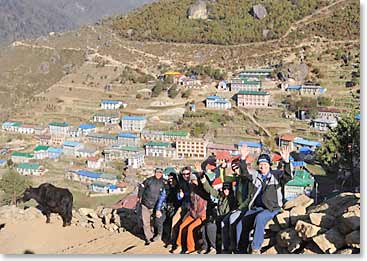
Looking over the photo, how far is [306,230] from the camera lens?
2637 millimetres

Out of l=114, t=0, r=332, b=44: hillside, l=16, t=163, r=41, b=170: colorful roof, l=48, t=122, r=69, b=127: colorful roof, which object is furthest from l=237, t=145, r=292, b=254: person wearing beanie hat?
l=114, t=0, r=332, b=44: hillside

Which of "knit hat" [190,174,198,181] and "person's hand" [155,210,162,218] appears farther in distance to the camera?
"person's hand" [155,210,162,218]

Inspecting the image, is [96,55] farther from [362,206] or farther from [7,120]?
[362,206]

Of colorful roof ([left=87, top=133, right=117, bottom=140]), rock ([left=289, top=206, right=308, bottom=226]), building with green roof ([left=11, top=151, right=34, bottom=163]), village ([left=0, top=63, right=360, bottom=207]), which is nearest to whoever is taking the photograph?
rock ([left=289, top=206, right=308, bottom=226])

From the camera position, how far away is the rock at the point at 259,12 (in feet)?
102

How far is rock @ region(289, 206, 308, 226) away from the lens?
2879mm

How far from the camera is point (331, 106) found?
18.9 meters

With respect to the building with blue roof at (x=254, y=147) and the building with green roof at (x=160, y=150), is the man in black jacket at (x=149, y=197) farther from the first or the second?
the building with green roof at (x=160, y=150)

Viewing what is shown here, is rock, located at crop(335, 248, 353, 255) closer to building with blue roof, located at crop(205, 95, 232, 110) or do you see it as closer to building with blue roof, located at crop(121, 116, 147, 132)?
building with blue roof, located at crop(121, 116, 147, 132)

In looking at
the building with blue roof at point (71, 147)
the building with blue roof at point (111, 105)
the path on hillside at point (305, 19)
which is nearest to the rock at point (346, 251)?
the building with blue roof at point (71, 147)

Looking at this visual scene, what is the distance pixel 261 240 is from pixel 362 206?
21.0 inches

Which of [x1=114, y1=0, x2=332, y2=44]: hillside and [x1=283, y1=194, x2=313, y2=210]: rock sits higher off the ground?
[x1=114, y1=0, x2=332, y2=44]: hillside

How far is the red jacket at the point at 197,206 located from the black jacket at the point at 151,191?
303mm

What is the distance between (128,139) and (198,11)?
1734cm
